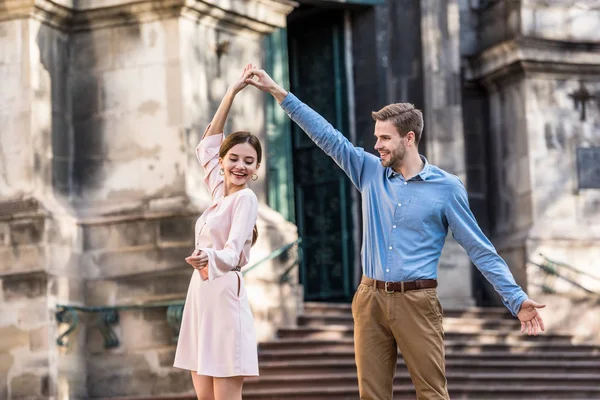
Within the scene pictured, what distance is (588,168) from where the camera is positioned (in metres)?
16.4

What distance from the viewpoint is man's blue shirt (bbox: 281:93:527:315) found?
237 inches

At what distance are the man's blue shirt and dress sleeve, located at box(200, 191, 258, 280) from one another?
1.64ft

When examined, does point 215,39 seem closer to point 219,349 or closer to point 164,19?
point 164,19

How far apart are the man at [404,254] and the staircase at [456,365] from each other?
18.9ft

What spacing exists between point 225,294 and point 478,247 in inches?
44.6

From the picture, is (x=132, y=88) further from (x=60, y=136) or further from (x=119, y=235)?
(x=119, y=235)

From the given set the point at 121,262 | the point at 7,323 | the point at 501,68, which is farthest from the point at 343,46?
the point at 7,323

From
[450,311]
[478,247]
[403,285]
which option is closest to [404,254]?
[403,285]

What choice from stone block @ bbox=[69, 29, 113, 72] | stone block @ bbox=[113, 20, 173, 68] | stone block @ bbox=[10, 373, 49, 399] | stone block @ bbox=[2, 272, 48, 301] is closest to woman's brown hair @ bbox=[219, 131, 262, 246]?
stone block @ bbox=[2, 272, 48, 301]

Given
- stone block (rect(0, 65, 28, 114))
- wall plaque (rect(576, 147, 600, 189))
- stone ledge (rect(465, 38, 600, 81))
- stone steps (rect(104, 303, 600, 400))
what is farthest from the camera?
wall plaque (rect(576, 147, 600, 189))

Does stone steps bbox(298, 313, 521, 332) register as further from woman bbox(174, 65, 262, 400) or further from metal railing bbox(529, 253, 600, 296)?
woman bbox(174, 65, 262, 400)

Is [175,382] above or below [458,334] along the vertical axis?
below

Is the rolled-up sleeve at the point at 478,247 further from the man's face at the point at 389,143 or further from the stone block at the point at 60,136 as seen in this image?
the stone block at the point at 60,136

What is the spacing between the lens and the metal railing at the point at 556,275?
1559 cm
